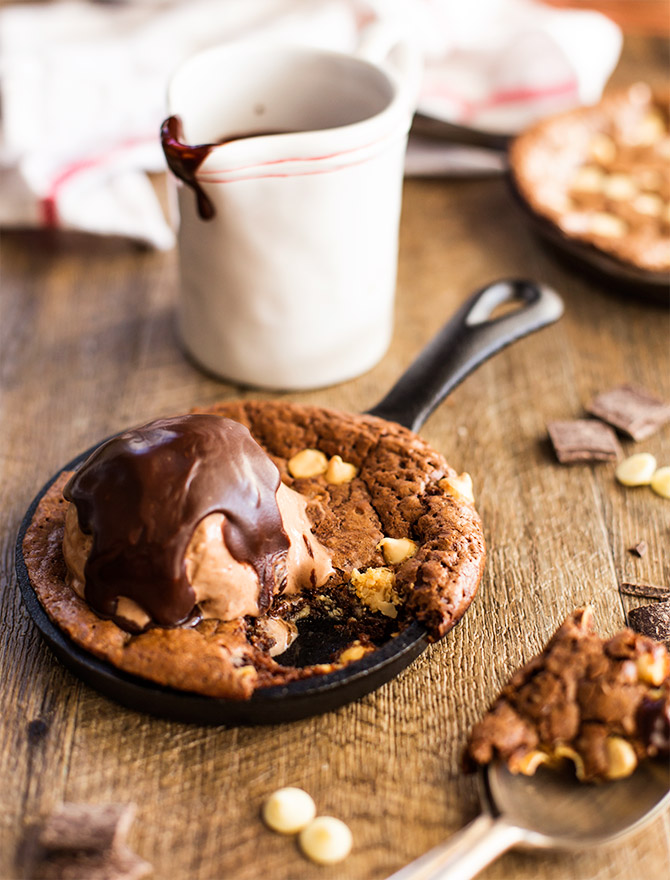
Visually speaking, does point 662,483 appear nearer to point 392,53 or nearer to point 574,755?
point 574,755

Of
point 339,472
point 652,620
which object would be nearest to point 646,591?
point 652,620

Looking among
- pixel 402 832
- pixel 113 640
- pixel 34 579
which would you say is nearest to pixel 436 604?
pixel 402 832

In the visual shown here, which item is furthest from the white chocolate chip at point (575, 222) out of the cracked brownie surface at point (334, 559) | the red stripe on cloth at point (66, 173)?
the red stripe on cloth at point (66, 173)

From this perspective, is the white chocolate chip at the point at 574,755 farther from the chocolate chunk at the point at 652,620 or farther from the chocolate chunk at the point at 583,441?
the chocolate chunk at the point at 583,441

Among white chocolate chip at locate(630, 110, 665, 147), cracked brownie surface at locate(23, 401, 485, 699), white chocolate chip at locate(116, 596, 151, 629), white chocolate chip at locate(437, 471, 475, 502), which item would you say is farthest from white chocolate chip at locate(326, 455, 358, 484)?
white chocolate chip at locate(630, 110, 665, 147)

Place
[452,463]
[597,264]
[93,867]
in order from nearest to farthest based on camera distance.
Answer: [93,867] → [452,463] → [597,264]

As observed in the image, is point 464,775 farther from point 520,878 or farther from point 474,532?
point 474,532
